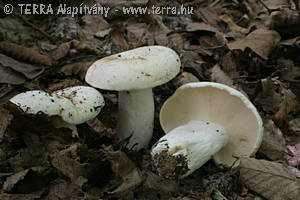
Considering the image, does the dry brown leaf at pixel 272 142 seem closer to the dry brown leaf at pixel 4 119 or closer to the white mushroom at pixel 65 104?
the white mushroom at pixel 65 104

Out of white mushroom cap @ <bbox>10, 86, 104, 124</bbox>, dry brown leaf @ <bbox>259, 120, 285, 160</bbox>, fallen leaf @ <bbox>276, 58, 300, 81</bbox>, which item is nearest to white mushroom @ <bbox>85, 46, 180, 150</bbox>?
white mushroom cap @ <bbox>10, 86, 104, 124</bbox>

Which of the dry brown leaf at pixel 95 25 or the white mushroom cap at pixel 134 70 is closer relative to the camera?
the white mushroom cap at pixel 134 70

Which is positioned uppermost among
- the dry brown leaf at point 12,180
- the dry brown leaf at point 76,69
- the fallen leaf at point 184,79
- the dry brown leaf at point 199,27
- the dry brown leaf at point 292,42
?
the dry brown leaf at point 292,42

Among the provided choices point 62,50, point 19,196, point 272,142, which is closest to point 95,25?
point 62,50

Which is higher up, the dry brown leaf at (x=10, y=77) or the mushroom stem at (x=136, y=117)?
the dry brown leaf at (x=10, y=77)

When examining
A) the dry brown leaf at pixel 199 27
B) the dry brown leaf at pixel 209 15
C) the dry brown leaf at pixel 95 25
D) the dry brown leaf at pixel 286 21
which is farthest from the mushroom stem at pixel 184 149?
the dry brown leaf at pixel 209 15

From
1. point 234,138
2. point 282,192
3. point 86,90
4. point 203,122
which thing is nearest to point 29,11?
point 86,90
